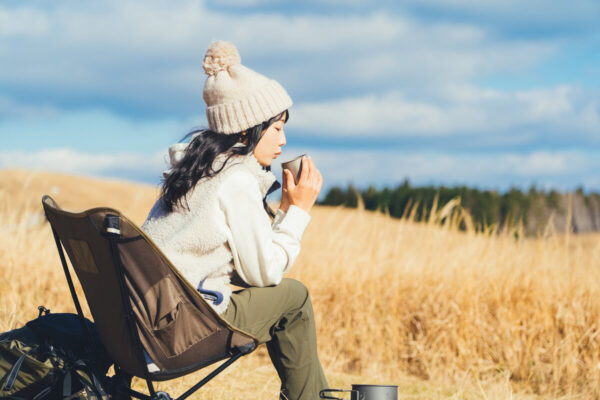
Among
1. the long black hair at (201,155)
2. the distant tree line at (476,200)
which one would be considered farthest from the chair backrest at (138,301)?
the distant tree line at (476,200)

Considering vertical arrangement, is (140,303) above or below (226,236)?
below

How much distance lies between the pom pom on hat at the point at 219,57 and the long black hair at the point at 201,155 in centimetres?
25

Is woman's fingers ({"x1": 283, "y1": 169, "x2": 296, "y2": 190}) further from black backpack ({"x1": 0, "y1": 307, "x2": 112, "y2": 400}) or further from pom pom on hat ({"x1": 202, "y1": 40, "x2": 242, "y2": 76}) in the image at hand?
black backpack ({"x1": 0, "y1": 307, "x2": 112, "y2": 400})

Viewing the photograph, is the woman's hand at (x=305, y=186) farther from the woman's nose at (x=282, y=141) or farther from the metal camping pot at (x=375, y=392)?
the metal camping pot at (x=375, y=392)

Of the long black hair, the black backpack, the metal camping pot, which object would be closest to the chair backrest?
the black backpack

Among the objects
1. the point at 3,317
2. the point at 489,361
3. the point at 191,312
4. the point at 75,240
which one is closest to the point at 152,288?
the point at 191,312

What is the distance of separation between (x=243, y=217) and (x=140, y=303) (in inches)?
17.9

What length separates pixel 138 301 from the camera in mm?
2111

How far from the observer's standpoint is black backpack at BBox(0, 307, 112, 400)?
230 cm

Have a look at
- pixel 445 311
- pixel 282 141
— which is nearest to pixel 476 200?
pixel 445 311

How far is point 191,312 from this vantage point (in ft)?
7.01

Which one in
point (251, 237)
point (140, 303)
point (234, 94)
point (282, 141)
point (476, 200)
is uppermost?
point (476, 200)

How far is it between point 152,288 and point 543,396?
11.5 feet

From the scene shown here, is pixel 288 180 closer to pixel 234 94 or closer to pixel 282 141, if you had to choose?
pixel 282 141
